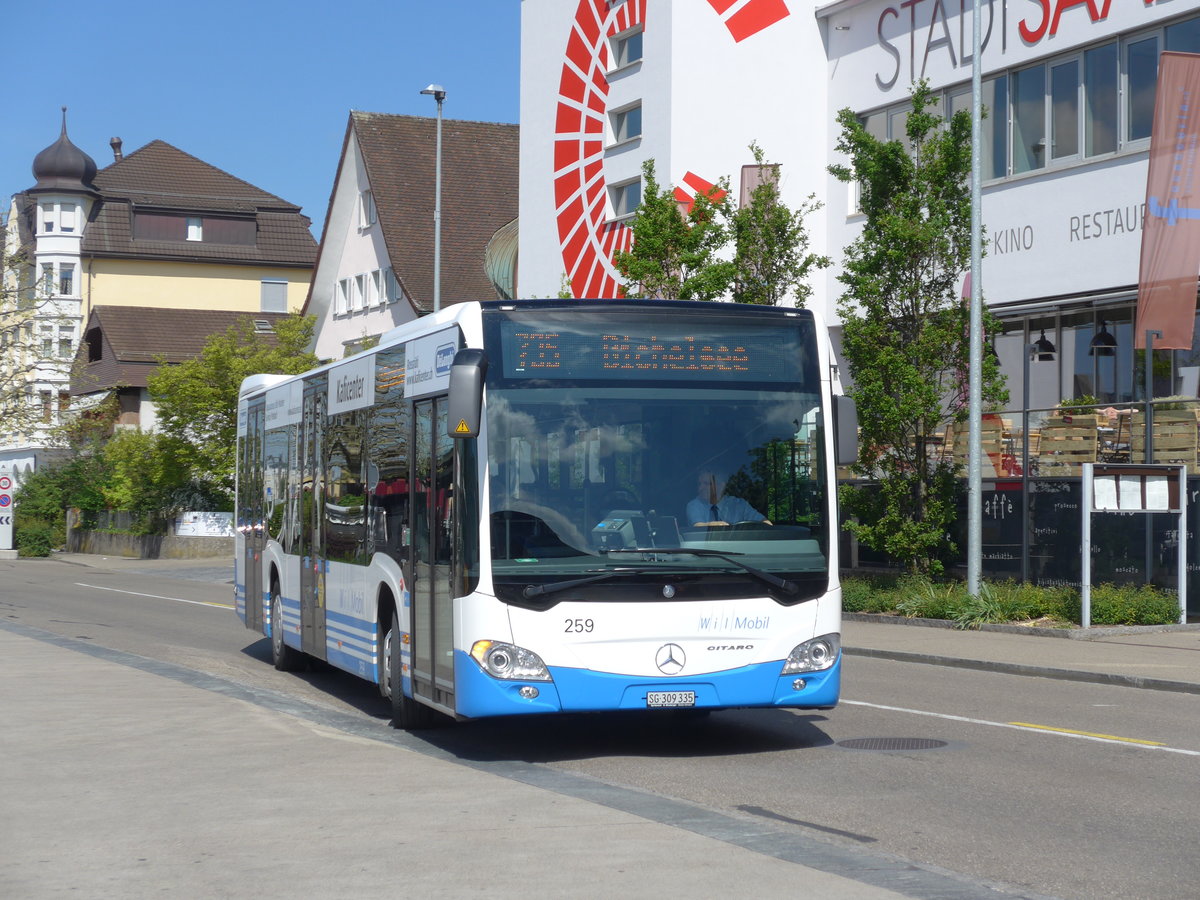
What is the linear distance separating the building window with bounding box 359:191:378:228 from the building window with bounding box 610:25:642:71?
67.7 feet

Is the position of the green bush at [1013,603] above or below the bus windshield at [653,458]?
below

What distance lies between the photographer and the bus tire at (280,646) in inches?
653

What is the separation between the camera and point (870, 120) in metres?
32.9

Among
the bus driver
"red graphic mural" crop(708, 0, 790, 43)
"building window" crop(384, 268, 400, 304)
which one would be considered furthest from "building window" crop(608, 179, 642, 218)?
the bus driver

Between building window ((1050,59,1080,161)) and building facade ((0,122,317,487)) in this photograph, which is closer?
building window ((1050,59,1080,161))

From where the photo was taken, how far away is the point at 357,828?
24.9ft

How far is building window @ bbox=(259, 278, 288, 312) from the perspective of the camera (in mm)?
88438

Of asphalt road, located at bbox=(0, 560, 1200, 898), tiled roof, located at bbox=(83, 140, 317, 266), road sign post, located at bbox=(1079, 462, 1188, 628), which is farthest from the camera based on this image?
tiled roof, located at bbox=(83, 140, 317, 266)

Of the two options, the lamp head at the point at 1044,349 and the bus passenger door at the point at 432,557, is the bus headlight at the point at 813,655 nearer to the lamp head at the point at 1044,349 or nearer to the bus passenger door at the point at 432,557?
→ the bus passenger door at the point at 432,557

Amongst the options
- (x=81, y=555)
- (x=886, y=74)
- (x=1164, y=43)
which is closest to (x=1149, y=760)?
(x=1164, y=43)

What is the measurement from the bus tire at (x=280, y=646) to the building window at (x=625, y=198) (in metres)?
21.5

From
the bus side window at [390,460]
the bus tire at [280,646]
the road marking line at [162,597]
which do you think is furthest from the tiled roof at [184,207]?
the bus side window at [390,460]

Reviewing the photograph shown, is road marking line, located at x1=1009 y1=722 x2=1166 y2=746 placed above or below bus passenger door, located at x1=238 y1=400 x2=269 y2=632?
below

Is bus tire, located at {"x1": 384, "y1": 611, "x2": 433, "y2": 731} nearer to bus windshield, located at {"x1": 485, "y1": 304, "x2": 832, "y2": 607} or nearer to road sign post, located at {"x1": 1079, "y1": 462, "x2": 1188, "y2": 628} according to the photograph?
bus windshield, located at {"x1": 485, "y1": 304, "x2": 832, "y2": 607}
